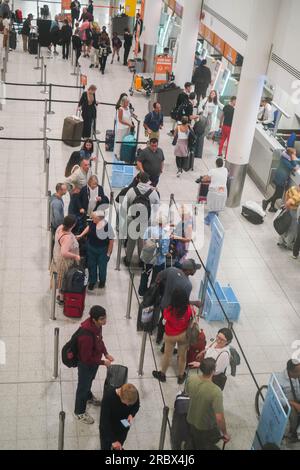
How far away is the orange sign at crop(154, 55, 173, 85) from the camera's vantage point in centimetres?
1967

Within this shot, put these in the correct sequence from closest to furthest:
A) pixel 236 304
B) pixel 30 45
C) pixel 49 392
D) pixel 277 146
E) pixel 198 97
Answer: pixel 49 392 → pixel 236 304 → pixel 277 146 → pixel 198 97 → pixel 30 45

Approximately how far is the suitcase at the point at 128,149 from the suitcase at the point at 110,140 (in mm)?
965

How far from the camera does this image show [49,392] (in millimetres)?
7746

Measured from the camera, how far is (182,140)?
14031mm

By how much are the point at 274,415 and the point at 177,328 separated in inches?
71.4

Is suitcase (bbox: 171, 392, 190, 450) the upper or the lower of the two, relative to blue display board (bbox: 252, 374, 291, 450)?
lower

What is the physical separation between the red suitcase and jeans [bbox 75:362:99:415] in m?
1.84

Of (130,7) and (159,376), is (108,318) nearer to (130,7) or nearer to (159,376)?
(159,376)

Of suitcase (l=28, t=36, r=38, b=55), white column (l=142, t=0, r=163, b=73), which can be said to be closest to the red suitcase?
white column (l=142, t=0, r=163, b=73)

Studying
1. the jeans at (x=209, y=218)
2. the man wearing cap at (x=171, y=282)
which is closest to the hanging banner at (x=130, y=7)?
the jeans at (x=209, y=218)

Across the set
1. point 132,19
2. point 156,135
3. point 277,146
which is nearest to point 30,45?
point 132,19

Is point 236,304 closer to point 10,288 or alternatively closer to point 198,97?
point 10,288

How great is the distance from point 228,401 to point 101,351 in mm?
2241

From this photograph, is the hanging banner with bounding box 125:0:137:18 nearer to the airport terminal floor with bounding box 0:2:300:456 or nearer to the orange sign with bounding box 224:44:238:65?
the orange sign with bounding box 224:44:238:65
